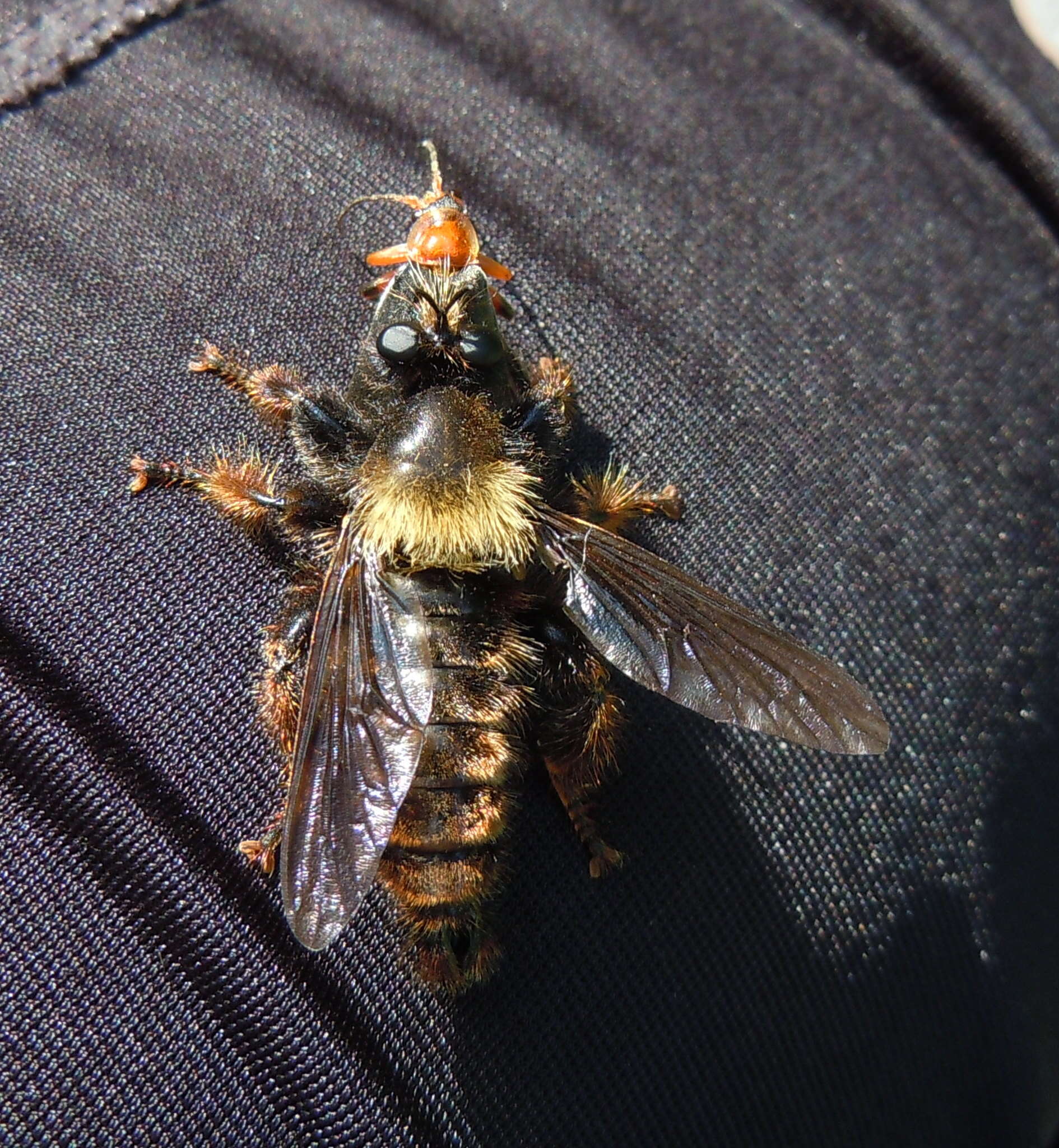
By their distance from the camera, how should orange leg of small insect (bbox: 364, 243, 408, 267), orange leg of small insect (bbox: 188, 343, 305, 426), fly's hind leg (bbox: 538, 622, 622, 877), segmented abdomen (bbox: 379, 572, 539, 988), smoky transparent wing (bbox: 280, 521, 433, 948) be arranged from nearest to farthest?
smoky transparent wing (bbox: 280, 521, 433, 948), segmented abdomen (bbox: 379, 572, 539, 988), fly's hind leg (bbox: 538, 622, 622, 877), orange leg of small insect (bbox: 188, 343, 305, 426), orange leg of small insect (bbox: 364, 243, 408, 267)

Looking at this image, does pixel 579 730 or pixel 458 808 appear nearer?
pixel 458 808

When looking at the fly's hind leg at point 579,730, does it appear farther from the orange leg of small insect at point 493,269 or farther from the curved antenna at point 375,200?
the curved antenna at point 375,200

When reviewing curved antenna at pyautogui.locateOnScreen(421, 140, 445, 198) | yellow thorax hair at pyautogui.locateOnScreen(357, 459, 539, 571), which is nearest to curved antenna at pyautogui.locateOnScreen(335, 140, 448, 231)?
curved antenna at pyautogui.locateOnScreen(421, 140, 445, 198)

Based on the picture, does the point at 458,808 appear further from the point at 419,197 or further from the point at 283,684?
the point at 419,197

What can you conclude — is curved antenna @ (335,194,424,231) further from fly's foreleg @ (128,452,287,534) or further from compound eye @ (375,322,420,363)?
fly's foreleg @ (128,452,287,534)

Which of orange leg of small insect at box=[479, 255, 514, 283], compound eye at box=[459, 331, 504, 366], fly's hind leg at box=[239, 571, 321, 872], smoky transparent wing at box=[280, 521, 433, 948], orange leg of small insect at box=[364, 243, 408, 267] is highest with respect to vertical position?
orange leg of small insect at box=[479, 255, 514, 283]

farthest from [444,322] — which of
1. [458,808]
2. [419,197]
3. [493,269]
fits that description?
[458,808]
